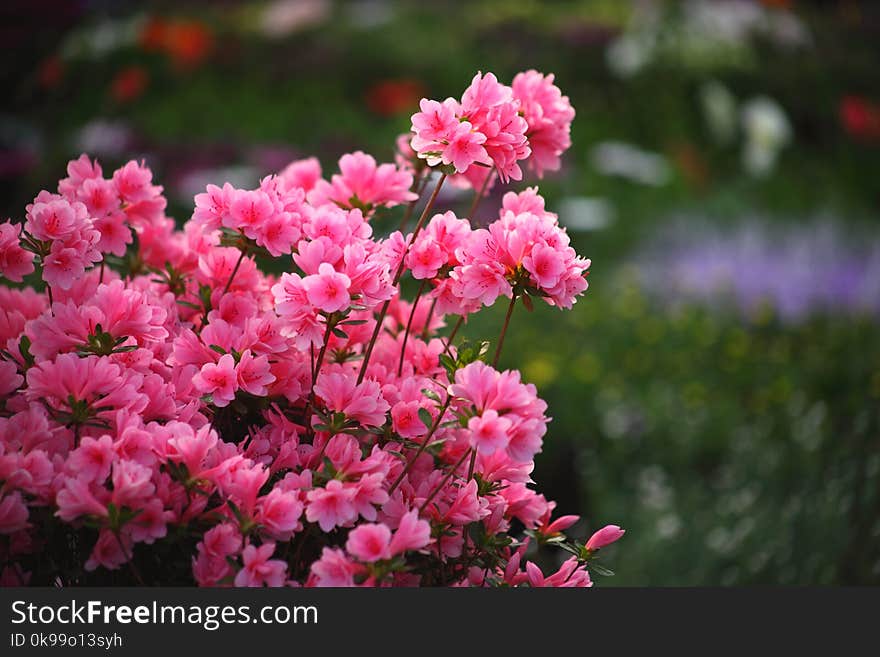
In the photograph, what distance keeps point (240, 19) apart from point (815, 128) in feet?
15.1

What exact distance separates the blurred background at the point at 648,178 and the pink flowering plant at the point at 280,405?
49cm

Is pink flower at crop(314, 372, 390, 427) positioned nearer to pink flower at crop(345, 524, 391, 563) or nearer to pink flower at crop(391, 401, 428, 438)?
pink flower at crop(391, 401, 428, 438)

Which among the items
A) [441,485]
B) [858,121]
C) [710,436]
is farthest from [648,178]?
[441,485]

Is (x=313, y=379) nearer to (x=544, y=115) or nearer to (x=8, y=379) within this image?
(x=8, y=379)

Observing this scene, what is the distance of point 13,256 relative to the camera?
97 cm

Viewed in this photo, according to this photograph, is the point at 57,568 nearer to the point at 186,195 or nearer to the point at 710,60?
the point at 186,195


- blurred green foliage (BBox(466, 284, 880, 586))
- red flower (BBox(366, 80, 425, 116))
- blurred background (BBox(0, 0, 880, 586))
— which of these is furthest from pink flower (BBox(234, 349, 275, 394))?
red flower (BBox(366, 80, 425, 116))

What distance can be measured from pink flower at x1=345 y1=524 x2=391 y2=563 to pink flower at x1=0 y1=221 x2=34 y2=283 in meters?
0.43

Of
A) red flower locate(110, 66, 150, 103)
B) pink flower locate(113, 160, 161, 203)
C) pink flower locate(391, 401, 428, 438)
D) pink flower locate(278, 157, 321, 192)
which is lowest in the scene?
pink flower locate(391, 401, 428, 438)

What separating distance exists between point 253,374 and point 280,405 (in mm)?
96

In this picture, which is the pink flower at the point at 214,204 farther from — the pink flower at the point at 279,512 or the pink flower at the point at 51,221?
the pink flower at the point at 279,512

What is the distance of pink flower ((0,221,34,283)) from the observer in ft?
3.17

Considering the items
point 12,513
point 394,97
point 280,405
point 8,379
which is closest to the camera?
point 12,513

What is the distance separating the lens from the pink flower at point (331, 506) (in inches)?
32.7
